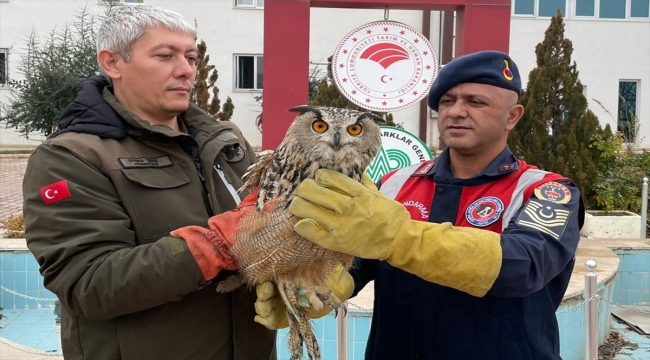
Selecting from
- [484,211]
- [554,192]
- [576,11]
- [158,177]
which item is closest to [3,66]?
[576,11]

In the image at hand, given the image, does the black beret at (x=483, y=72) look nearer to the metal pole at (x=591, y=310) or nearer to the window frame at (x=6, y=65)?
the metal pole at (x=591, y=310)

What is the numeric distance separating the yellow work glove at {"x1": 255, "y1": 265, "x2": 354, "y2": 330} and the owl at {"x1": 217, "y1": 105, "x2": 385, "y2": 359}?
36 millimetres

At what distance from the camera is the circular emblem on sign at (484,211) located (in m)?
1.76

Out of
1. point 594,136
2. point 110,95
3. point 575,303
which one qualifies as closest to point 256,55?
point 594,136

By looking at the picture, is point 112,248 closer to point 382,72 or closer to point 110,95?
point 110,95

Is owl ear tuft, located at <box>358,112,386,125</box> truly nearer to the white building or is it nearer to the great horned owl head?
the great horned owl head

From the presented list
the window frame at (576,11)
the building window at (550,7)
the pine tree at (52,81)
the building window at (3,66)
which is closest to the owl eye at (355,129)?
the pine tree at (52,81)

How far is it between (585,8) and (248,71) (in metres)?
9.55

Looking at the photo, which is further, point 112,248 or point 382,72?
point 382,72

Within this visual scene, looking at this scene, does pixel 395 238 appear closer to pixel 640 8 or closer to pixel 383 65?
pixel 383 65

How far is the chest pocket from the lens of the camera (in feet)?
5.16

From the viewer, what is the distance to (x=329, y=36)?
15.4 meters

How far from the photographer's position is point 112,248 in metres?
1.48

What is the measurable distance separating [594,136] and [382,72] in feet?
12.3
